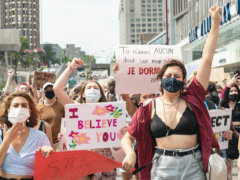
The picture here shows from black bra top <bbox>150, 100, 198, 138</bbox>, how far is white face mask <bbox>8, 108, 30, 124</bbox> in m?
1.20

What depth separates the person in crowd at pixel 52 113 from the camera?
5457mm

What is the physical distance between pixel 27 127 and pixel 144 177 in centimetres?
121

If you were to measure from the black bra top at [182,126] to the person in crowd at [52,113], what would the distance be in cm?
268

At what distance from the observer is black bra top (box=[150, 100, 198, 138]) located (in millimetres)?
2980

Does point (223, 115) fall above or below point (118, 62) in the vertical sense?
below

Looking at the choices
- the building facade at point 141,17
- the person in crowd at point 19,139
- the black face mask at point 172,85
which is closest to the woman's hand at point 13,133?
the person in crowd at point 19,139

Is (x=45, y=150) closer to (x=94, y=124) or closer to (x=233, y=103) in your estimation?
(x=94, y=124)

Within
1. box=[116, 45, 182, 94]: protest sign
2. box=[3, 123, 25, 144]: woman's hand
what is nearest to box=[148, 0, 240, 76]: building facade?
box=[116, 45, 182, 94]: protest sign

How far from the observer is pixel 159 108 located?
3.16 metres

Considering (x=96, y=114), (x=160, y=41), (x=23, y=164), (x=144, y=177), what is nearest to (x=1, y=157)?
(x=23, y=164)

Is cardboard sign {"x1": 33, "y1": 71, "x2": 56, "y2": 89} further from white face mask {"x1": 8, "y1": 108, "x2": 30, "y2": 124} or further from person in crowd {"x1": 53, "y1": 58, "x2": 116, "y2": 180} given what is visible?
white face mask {"x1": 8, "y1": 108, "x2": 30, "y2": 124}

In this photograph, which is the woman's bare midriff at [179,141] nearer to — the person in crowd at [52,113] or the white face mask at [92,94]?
the white face mask at [92,94]

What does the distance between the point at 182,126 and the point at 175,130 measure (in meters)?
0.06

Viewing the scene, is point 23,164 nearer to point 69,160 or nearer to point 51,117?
point 69,160
